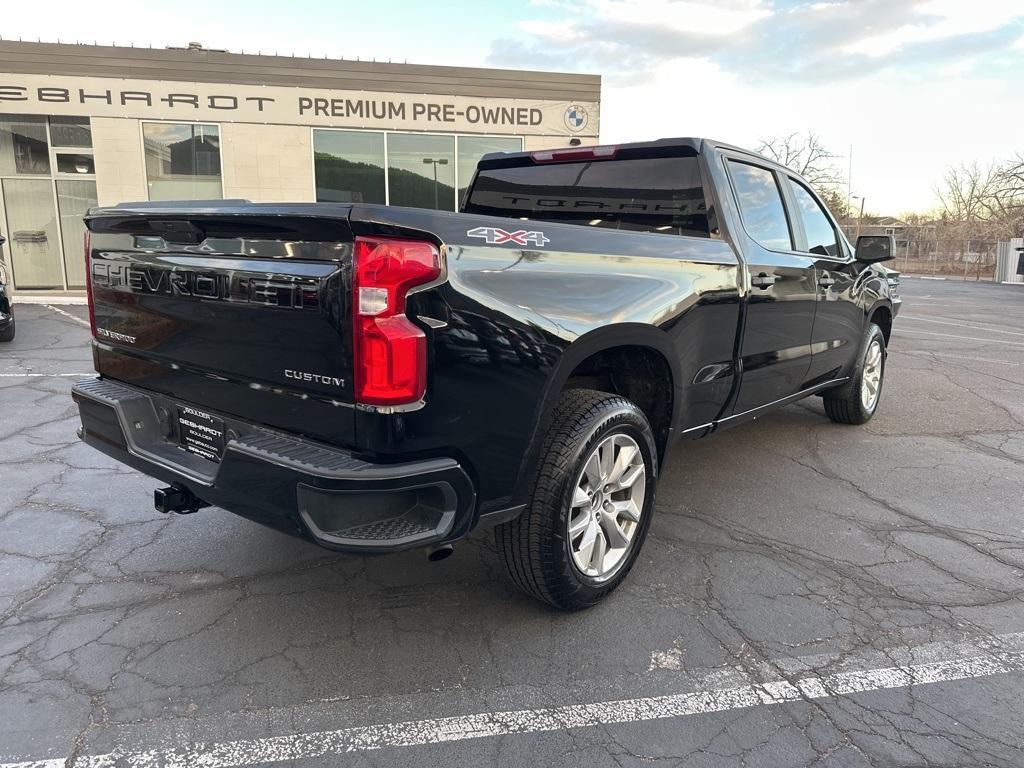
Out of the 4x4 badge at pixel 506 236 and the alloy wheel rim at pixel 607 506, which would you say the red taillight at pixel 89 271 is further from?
the alloy wheel rim at pixel 607 506

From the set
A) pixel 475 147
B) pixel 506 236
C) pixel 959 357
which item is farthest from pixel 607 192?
pixel 475 147

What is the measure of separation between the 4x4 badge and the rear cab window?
4.88 feet

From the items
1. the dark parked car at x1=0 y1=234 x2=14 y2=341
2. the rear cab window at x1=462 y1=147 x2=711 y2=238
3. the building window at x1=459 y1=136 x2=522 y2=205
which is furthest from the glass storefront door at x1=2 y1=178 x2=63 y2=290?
the rear cab window at x1=462 y1=147 x2=711 y2=238

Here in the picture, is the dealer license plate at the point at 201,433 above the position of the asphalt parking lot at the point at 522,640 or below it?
above

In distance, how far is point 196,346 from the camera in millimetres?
2781

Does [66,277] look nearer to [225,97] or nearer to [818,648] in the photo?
[225,97]

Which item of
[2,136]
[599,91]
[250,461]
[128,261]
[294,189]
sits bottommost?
[250,461]

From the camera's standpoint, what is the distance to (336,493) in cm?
223

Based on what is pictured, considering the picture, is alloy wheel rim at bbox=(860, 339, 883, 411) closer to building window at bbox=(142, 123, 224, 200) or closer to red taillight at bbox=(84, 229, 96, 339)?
red taillight at bbox=(84, 229, 96, 339)

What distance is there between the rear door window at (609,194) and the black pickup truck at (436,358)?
2cm

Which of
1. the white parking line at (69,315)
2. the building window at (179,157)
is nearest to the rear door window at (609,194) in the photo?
the white parking line at (69,315)

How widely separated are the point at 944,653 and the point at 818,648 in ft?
1.52

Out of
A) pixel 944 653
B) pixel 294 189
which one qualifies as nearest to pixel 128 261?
pixel 944 653

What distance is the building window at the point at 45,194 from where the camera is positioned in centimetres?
1499
